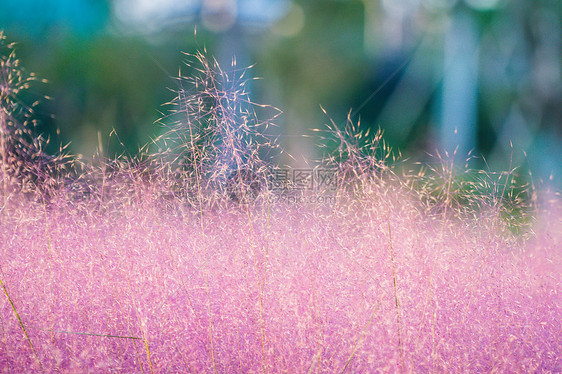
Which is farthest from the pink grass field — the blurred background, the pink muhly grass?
the blurred background

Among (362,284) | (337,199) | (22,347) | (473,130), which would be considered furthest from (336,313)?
(473,130)

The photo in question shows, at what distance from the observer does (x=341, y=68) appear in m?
5.30

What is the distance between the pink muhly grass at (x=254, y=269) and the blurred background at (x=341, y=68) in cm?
298

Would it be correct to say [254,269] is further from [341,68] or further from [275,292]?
[341,68]

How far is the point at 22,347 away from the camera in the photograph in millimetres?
1213

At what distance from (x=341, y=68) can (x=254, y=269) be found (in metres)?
4.42

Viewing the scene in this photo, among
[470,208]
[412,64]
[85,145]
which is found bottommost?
[85,145]

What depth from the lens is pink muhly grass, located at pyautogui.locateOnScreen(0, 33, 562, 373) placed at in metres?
1.17

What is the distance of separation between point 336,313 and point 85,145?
4.50 m

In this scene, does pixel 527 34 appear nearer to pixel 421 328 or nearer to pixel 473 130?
pixel 473 130

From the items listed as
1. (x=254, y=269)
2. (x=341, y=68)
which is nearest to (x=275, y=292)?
(x=254, y=269)

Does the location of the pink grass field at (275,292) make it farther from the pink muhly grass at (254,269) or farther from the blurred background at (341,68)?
the blurred background at (341,68)

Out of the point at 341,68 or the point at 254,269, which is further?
the point at 341,68

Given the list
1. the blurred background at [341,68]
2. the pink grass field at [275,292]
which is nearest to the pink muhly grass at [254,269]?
the pink grass field at [275,292]
